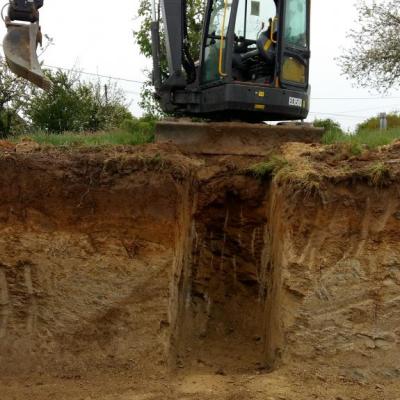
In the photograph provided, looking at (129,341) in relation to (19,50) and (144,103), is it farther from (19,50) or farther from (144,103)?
(144,103)

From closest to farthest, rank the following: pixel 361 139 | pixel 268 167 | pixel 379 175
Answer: pixel 379 175, pixel 268 167, pixel 361 139

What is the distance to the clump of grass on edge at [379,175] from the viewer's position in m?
5.56

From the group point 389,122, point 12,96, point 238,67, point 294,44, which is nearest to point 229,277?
point 238,67

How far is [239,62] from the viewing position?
25.0ft

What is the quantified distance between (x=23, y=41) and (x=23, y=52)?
0.36 feet

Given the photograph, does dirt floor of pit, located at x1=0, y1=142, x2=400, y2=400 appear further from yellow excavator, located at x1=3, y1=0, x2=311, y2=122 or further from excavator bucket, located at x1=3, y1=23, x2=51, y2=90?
yellow excavator, located at x1=3, y1=0, x2=311, y2=122

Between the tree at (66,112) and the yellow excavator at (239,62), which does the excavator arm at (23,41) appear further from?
the tree at (66,112)

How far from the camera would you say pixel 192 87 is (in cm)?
776

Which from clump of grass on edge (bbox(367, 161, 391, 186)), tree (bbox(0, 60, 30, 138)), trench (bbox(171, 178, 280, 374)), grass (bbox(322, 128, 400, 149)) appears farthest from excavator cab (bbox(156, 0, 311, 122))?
tree (bbox(0, 60, 30, 138))

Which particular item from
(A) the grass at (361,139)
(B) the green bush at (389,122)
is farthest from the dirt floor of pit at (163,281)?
(B) the green bush at (389,122)

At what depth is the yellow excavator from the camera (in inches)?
287

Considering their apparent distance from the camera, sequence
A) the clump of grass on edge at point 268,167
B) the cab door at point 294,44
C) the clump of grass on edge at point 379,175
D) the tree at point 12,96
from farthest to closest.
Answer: the tree at point 12,96
the cab door at point 294,44
the clump of grass on edge at point 268,167
the clump of grass on edge at point 379,175

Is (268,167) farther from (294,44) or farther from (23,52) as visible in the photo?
(23,52)

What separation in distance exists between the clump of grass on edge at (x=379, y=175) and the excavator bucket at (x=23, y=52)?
3.41 metres
